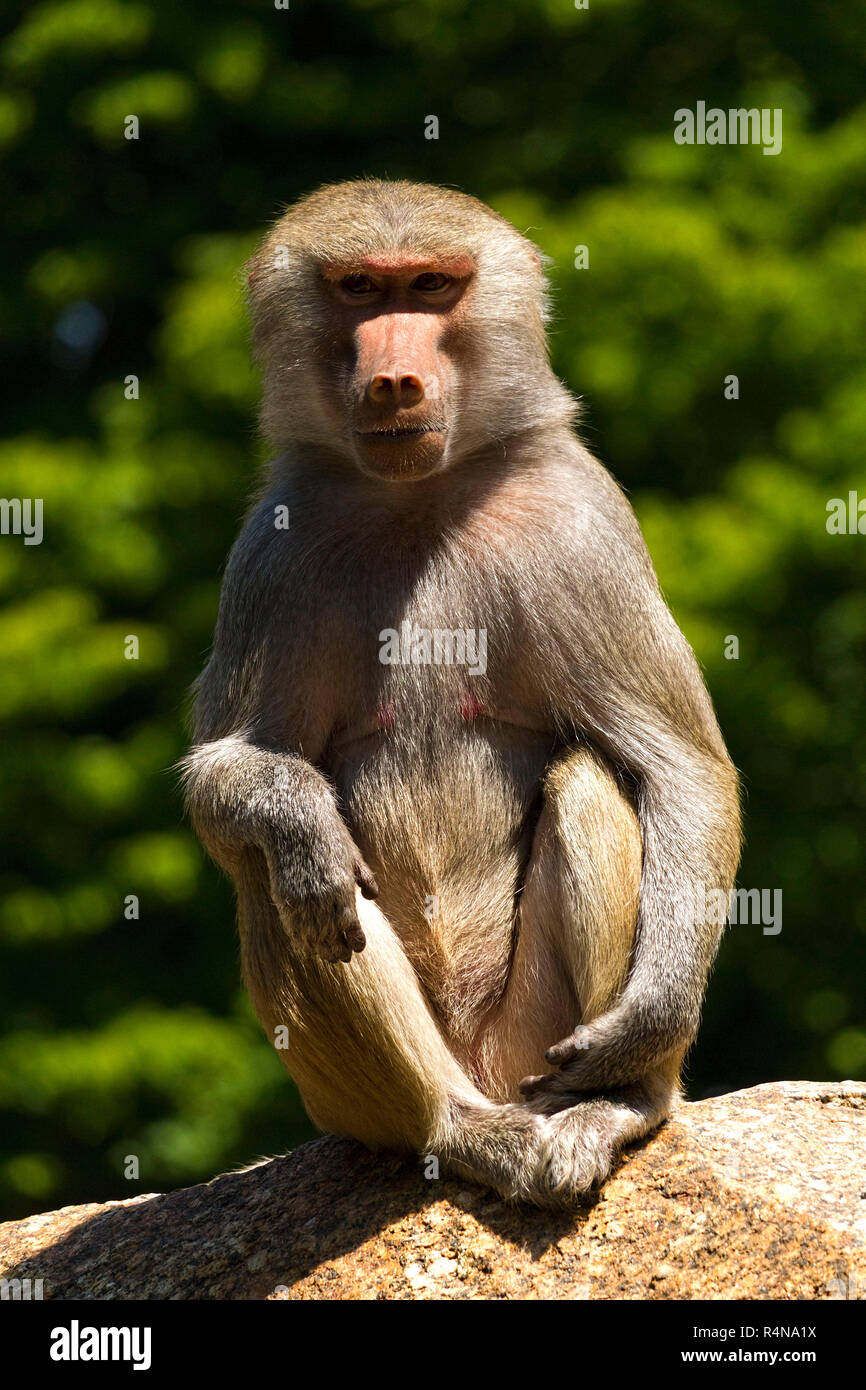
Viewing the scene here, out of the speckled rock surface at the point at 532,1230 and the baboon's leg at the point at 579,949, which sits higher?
the baboon's leg at the point at 579,949

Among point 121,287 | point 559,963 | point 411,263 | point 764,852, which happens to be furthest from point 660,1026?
point 121,287

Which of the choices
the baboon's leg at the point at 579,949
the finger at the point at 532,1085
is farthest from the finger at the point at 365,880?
the finger at the point at 532,1085

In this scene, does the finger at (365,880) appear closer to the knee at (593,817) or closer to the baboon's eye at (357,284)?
the knee at (593,817)

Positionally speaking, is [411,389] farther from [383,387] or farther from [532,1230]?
[532,1230]

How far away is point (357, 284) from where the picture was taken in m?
5.17

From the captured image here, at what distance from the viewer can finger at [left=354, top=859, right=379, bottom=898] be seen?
4883 mm

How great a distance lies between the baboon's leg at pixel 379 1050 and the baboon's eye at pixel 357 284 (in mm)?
1732

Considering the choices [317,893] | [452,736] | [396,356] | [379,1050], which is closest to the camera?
[317,893]

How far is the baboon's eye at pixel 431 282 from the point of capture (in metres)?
5.17

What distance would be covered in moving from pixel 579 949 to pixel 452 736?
28.4 inches

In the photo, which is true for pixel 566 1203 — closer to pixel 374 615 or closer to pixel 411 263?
pixel 374 615

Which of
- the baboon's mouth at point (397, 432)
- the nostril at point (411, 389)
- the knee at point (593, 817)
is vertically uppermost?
the nostril at point (411, 389)

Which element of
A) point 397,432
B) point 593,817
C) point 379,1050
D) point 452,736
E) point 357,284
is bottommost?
point 379,1050

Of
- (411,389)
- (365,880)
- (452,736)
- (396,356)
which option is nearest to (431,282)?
(396,356)
